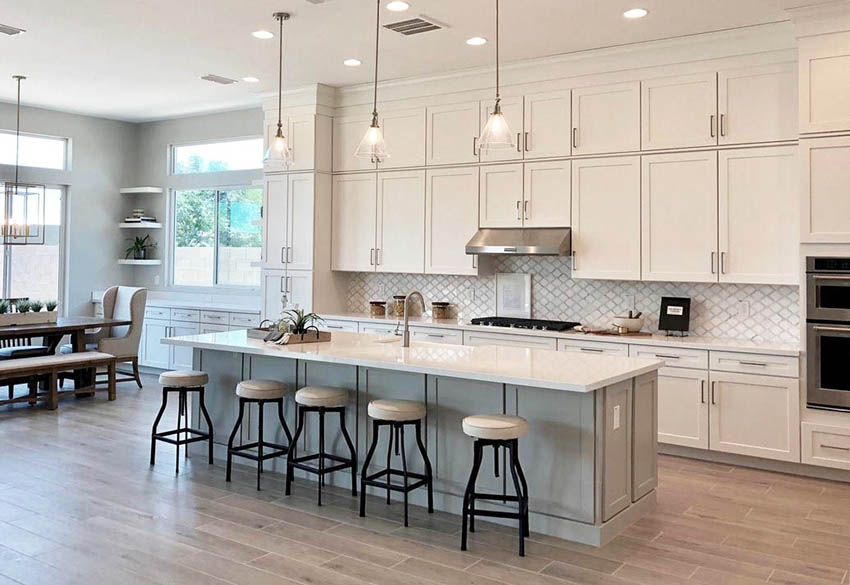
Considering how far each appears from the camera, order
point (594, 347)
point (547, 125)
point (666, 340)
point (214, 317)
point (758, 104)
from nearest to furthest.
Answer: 1. point (758, 104)
2. point (666, 340)
3. point (594, 347)
4. point (547, 125)
5. point (214, 317)

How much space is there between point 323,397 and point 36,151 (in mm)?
6670

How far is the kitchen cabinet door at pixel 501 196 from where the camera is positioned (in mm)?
6543

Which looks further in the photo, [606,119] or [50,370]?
[50,370]

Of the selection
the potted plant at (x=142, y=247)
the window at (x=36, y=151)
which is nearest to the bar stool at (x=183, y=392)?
the potted plant at (x=142, y=247)

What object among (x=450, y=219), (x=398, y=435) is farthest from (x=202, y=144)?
(x=398, y=435)

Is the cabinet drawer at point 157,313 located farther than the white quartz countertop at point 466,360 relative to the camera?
Yes

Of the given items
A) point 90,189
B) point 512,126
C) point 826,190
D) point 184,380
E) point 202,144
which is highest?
point 202,144

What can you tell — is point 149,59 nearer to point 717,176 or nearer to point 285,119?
point 285,119

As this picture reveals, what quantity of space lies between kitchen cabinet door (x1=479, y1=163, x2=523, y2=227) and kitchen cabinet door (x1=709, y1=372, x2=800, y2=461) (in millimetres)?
2223

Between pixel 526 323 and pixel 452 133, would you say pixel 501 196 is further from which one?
pixel 526 323

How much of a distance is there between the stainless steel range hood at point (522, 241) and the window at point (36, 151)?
227 inches

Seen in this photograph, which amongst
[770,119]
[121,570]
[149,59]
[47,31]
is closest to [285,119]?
[149,59]

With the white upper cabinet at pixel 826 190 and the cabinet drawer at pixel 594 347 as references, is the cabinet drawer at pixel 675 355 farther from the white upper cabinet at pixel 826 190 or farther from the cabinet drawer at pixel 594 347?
the white upper cabinet at pixel 826 190

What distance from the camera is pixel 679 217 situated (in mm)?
5766
